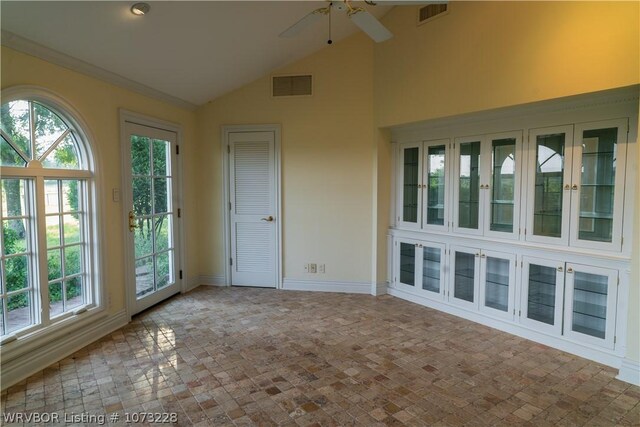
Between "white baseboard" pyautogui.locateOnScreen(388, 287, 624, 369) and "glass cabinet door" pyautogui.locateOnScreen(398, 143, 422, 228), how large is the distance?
3.06 ft

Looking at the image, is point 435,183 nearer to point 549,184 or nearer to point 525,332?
point 549,184

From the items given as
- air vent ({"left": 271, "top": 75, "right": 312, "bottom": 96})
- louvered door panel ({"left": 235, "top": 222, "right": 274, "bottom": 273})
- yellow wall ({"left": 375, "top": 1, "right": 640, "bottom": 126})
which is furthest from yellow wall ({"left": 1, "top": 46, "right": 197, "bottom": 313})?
yellow wall ({"left": 375, "top": 1, "right": 640, "bottom": 126})

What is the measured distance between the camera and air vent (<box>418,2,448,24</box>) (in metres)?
3.88

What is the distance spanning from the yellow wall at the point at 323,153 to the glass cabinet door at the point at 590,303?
2.29m

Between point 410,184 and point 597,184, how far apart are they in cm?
199

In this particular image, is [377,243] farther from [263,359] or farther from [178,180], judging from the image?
[178,180]

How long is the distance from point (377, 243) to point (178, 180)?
8.88 feet

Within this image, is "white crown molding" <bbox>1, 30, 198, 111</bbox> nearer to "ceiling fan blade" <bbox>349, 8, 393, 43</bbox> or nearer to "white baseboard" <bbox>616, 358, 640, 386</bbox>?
"ceiling fan blade" <bbox>349, 8, 393, 43</bbox>

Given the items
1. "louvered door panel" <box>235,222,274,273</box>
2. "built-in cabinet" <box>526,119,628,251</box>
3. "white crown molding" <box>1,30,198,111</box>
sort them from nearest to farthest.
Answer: "white crown molding" <box>1,30,198,111</box> < "built-in cabinet" <box>526,119,628,251</box> < "louvered door panel" <box>235,222,274,273</box>

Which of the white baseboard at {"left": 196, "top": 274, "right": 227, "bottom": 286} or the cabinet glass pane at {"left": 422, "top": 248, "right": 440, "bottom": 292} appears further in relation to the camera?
the white baseboard at {"left": 196, "top": 274, "right": 227, "bottom": 286}

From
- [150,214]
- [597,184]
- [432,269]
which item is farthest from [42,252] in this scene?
[597,184]

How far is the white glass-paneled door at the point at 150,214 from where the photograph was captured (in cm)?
401

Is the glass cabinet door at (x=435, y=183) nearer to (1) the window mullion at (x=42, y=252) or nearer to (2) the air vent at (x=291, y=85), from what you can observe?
(2) the air vent at (x=291, y=85)

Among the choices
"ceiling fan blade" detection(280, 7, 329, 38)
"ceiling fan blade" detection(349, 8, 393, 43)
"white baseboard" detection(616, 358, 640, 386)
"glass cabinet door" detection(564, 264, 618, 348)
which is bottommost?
"white baseboard" detection(616, 358, 640, 386)
